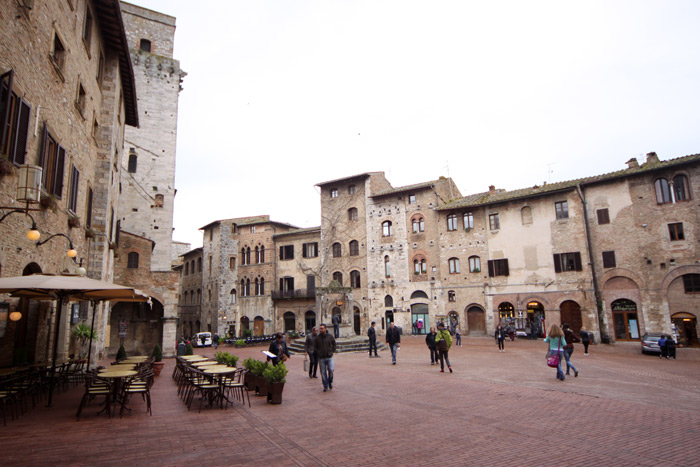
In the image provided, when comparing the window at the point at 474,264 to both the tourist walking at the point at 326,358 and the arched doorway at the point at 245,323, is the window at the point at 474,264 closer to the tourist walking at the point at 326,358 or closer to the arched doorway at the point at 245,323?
the arched doorway at the point at 245,323

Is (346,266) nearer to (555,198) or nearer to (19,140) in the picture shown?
(555,198)

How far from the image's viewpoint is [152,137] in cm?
2702

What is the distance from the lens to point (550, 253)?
28.8 m

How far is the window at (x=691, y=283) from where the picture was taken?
924 inches

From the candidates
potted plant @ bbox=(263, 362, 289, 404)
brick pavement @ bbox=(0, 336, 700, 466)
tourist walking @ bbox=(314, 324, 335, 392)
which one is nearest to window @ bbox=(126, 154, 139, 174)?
brick pavement @ bbox=(0, 336, 700, 466)

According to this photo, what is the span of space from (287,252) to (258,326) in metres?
7.32

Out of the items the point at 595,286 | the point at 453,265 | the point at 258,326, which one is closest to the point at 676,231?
the point at 595,286

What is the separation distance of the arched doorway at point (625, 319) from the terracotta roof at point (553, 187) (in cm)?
756

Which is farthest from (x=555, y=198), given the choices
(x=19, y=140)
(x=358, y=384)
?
(x=19, y=140)

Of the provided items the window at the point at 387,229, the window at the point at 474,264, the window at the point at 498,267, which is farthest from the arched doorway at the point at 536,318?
the window at the point at 387,229

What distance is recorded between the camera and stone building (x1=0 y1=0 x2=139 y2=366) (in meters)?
8.32

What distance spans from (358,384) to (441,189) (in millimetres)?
25492

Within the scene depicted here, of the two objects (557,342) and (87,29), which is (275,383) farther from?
(87,29)

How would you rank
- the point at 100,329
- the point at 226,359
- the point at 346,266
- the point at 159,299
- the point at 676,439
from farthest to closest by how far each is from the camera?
the point at 346,266 → the point at 159,299 → the point at 100,329 → the point at 226,359 → the point at 676,439
